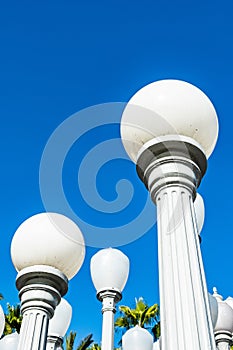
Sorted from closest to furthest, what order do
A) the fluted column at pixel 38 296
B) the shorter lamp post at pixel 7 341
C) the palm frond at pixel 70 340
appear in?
the fluted column at pixel 38 296 < the shorter lamp post at pixel 7 341 < the palm frond at pixel 70 340

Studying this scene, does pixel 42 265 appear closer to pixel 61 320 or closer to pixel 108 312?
pixel 61 320

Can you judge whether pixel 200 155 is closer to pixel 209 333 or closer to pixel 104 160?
pixel 104 160

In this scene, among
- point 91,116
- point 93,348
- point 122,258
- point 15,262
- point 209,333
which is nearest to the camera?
point 209,333

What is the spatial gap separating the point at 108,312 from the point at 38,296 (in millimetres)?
2898

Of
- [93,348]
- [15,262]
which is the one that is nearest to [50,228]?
[15,262]

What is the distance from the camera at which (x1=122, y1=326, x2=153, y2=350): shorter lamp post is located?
6809 mm

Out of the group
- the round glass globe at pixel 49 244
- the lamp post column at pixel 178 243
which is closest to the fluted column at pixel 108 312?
the round glass globe at pixel 49 244

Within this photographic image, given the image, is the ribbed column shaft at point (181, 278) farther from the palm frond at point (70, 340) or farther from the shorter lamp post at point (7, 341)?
the palm frond at point (70, 340)

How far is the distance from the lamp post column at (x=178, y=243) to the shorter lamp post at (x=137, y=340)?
13.2 ft

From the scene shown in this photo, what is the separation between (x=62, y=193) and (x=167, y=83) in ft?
4.56

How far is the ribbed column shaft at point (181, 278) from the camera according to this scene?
2684 mm

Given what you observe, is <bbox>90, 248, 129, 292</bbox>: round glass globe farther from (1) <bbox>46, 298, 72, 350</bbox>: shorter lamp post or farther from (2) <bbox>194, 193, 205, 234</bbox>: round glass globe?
(2) <bbox>194, 193, 205, 234</bbox>: round glass globe

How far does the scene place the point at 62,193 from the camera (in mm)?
4105

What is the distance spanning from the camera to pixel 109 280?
6953 millimetres
